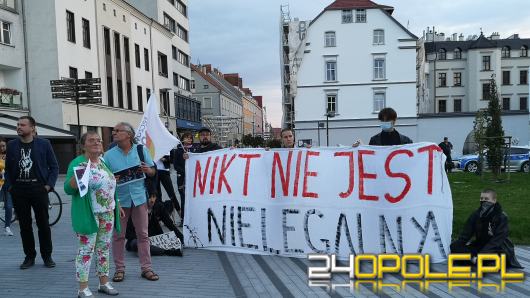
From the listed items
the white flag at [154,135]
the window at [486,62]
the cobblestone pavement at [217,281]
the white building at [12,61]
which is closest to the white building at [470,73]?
the window at [486,62]

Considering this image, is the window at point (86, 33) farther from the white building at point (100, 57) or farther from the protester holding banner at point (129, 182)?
the protester holding banner at point (129, 182)

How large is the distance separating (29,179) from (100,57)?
29.4 meters

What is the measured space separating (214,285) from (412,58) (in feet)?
151

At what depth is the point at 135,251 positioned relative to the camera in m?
7.08

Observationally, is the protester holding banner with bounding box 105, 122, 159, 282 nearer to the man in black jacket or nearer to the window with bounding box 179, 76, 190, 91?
the man in black jacket

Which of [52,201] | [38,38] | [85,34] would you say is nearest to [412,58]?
[85,34]

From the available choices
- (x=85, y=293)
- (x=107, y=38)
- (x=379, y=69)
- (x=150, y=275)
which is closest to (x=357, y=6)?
(x=379, y=69)

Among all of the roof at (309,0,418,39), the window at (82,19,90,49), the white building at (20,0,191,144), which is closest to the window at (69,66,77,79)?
the white building at (20,0,191,144)

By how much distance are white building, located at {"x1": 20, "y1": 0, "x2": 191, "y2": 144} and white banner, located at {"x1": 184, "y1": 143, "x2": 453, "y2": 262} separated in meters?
23.7

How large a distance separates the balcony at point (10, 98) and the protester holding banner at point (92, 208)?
2271 centimetres

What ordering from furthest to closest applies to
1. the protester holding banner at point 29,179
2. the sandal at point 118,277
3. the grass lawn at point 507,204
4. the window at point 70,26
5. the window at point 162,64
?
the window at point 162,64
the window at point 70,26
the grass lawn at point 507,204
the protester holding banner at point 29,179
the sandal at point 118,277

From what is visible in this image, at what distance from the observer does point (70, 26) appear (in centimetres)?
2942

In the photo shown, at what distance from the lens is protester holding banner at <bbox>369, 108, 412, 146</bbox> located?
21.4ft

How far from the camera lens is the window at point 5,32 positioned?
2503cm
